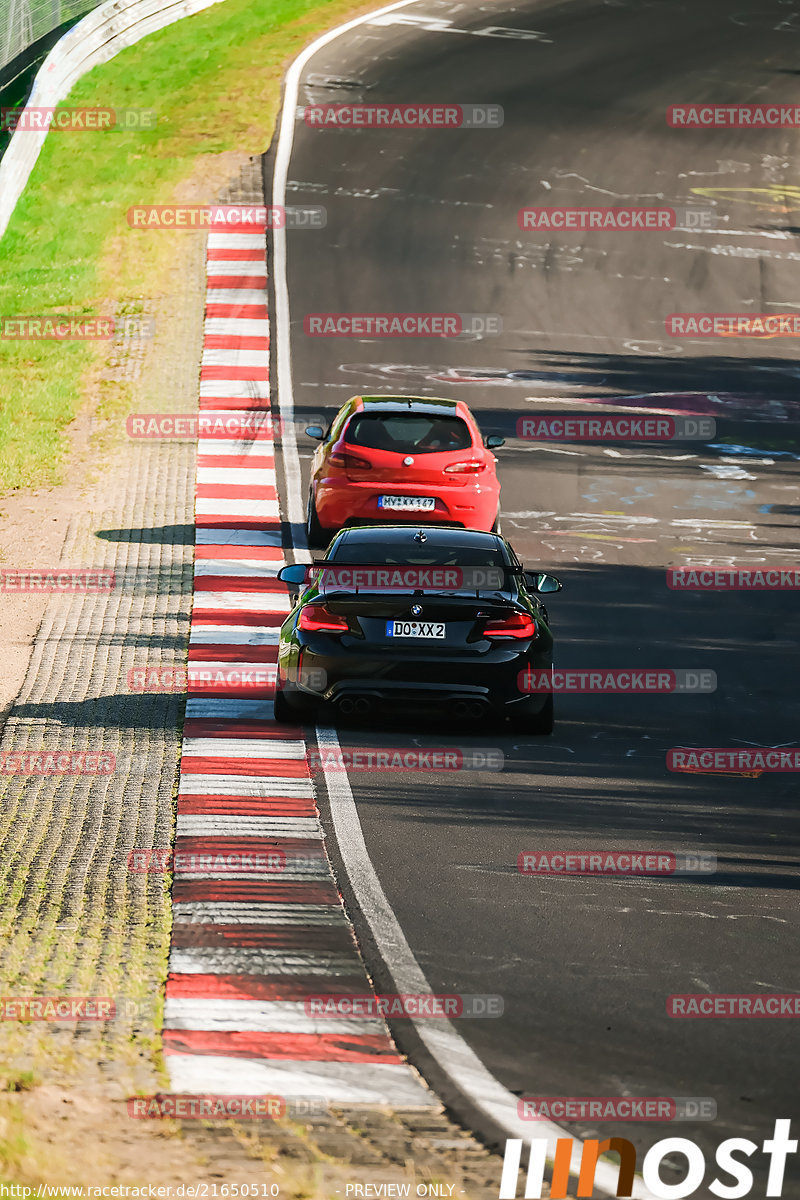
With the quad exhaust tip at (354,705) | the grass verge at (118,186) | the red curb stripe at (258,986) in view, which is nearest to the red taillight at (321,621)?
the quad exhaust tip at (354,705)

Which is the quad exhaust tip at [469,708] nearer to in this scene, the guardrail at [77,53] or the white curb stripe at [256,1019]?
the white curb stripe at [256,1019]

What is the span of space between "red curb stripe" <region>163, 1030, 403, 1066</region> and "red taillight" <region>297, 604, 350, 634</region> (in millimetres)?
5433

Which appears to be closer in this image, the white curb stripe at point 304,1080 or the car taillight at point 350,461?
the white curb stripe at point 304,1080

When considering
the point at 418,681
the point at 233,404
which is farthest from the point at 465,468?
the point at 233,404

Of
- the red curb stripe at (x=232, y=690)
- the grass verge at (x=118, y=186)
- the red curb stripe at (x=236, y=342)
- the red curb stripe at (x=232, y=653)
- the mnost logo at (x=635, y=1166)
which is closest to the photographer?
the mnost logo at (x=635, y=1166)

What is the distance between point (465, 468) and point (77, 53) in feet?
77.0

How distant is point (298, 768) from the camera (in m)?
11.7

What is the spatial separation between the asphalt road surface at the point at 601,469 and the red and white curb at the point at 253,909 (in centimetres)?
47

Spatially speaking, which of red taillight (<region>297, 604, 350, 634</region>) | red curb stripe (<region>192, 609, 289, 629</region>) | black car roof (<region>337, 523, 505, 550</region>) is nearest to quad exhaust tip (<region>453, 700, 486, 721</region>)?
red taillight (<region>297, 604, 350, 634</region>)

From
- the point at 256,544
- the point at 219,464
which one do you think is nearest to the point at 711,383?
the point at 219,464

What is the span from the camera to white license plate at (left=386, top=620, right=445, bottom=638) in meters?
12.3

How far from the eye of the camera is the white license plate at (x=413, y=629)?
12.3 metres

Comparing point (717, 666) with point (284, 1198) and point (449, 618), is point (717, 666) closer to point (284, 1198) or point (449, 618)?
point (449, 618)

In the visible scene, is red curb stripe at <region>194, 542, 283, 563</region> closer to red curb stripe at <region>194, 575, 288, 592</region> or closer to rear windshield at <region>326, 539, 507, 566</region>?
red curb stripe at <region>194, 575, 288, 592</region>
